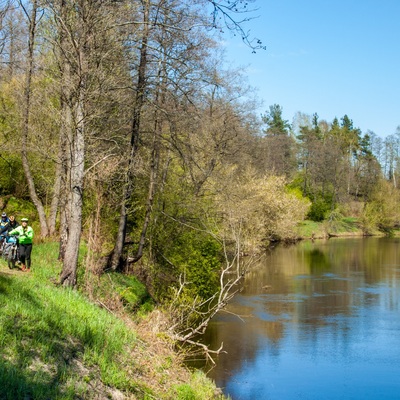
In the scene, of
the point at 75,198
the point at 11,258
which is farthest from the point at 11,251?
the point at 75,198

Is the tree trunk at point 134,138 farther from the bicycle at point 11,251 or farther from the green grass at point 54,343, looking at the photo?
the green grass at point 54,343

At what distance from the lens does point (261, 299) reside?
2562 centimetres

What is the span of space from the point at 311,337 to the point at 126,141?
10089mm

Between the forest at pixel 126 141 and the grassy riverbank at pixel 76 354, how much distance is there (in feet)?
6.45

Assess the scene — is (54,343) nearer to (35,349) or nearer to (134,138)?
(35,349)

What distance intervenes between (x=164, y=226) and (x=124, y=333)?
11.3 meters

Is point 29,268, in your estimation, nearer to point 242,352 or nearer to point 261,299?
point 242,352

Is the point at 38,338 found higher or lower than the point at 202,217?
lower

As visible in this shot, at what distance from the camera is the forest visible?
12625 mm

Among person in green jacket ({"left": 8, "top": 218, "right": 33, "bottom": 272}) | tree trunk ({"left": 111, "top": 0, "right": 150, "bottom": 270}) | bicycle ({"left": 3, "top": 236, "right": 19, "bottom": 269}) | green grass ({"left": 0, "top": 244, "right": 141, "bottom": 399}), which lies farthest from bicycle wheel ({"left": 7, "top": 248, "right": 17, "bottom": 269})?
tree trunk ({"left": 111, "top": 0, "right": 150, "bottom": 270})

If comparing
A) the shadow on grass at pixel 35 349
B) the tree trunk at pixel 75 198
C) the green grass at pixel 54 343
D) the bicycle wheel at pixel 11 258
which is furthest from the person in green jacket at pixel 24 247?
the shadow on grass at pixel 35 349

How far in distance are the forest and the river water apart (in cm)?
198

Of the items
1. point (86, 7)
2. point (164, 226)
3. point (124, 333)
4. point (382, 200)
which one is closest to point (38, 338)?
point (124, 333)

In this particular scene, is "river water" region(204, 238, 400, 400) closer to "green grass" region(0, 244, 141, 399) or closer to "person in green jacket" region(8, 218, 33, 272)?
"green grass" region(0, 244, 141, 399)
